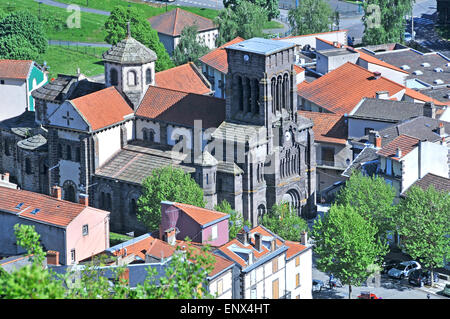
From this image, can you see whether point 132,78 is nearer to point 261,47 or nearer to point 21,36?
point 261,47

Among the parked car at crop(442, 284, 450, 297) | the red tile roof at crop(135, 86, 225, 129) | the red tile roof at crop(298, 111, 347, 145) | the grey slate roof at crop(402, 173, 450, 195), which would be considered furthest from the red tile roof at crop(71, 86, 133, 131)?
the parked car at crop(442, 284, 450, 297)

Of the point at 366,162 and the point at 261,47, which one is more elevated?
the point at 261,47

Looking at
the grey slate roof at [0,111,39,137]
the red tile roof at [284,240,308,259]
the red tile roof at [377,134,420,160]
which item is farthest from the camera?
the grey slate roof at [0,111,39,137]

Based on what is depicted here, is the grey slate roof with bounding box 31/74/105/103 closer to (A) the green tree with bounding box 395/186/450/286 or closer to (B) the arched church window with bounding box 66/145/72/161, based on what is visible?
(B) the arched church window with bounding box 66/145/72/161

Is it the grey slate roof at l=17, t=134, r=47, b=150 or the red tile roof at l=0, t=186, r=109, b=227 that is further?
the grey slate roof at l=17, t=134, r=47, b=150

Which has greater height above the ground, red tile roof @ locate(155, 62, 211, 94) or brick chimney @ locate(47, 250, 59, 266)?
red tile roof @ locate(155, 62, 211, 94)

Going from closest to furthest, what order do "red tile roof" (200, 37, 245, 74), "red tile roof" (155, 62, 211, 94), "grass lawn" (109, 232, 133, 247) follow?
"grass lawn" (109, 232, 133, 247), "red tile roof" (155, 62, 211, 94), "red tile roof" (200, 37, 245, 74)

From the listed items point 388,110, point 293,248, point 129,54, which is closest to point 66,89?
point 129,54
